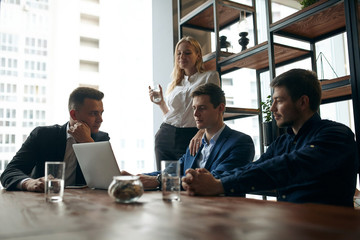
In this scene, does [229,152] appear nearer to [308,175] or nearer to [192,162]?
[192,162]

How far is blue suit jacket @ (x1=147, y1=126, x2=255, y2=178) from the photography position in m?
1.58

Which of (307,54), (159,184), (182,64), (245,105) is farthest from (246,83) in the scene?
(159,184)

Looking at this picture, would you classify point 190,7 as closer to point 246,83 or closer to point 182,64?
point 246,83

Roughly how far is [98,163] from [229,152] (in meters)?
0.68

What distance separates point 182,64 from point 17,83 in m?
1.66

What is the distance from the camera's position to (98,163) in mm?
1386

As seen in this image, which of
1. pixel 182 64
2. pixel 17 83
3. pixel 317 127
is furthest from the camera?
pixel 17 83

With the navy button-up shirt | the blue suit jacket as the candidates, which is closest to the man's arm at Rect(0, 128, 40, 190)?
the blue suit jacket

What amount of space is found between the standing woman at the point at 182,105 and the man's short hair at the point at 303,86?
0.89 meters

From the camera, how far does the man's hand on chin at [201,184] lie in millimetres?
1150

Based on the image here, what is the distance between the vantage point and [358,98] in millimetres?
1743

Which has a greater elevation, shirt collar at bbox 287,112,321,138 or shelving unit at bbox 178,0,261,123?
shelving unit at bbox 178,0,261,123

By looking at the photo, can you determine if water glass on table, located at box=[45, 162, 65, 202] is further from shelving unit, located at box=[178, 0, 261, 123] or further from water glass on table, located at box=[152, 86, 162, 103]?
shelving unit, located at box=[178, 0, 261, 123]

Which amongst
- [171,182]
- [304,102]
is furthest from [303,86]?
[171,182]
